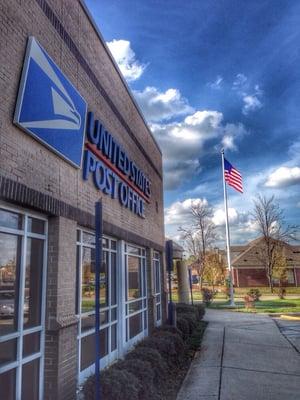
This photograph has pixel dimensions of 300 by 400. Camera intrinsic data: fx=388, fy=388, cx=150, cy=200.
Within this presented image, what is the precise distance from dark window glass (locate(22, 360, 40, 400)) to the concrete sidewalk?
2.75 metres

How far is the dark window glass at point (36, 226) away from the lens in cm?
558

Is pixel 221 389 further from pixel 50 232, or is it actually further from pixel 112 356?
pixel 50 232

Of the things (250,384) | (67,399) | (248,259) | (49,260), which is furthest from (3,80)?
(248,259)

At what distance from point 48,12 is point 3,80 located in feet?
6.53

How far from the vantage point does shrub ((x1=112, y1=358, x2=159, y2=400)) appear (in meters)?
6.41

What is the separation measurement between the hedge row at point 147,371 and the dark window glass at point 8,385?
1.21 metres

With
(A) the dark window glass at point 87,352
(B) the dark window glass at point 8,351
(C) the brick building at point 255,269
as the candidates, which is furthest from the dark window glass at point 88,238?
(C) the brick building at point 255,269

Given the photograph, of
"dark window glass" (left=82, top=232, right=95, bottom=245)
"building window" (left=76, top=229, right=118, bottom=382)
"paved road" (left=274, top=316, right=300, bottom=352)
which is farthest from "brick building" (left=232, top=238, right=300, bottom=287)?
"dark window glass" (left=82, top=232, right=95, bottom=245)

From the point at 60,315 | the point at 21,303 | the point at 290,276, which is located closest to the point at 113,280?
the point at 60,315

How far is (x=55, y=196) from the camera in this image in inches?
237

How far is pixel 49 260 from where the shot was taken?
5.90 metres

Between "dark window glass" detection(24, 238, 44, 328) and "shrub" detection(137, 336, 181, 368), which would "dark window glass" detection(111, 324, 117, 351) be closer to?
"shrub" detection(137, 336, 181, 368)

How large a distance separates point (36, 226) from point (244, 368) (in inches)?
241

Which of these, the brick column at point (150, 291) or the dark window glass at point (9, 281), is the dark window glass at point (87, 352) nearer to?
the dark window glass at point (9, 281)
